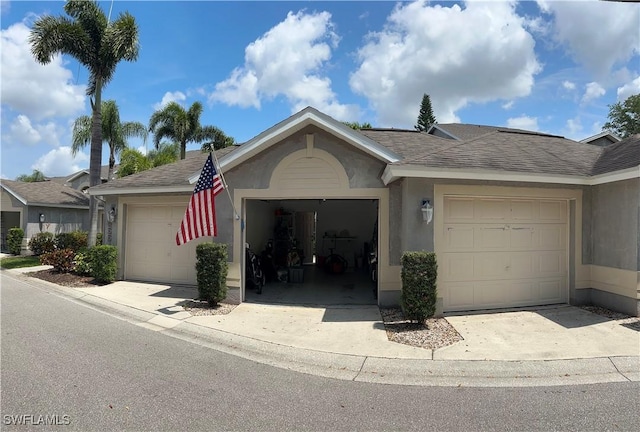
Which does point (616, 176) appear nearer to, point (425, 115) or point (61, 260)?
point (61, 260)

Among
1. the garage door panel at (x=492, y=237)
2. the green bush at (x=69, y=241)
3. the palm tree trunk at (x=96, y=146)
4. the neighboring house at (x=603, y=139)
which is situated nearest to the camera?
the garage door panel at (x=492, y=237)

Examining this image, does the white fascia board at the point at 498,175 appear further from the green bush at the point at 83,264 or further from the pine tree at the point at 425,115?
the pine tree at the point at 425,115

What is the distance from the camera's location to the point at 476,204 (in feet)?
25.1

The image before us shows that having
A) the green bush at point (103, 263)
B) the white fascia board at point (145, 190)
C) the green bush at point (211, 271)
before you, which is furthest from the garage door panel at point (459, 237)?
the green bush at point (103, 263)

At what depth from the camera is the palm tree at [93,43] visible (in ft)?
44.8

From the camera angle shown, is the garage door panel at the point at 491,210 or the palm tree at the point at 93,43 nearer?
the garage door panel at the point at 491,210

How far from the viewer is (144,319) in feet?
23.4

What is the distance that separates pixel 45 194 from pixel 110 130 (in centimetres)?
515

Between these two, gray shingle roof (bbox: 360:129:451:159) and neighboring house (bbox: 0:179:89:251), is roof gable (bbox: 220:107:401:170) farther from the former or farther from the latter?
neighboring house (bbox: 0:179:89:251)

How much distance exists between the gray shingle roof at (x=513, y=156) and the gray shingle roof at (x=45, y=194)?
20.7m

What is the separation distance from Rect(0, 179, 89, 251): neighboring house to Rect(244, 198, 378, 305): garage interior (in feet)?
45.6

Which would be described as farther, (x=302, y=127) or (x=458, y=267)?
(x=302, y=127)

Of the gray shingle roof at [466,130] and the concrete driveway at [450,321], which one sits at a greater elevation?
the gray shingle roof at [466,130]

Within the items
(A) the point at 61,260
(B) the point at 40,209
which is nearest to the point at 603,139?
(A) the point at 61,260
